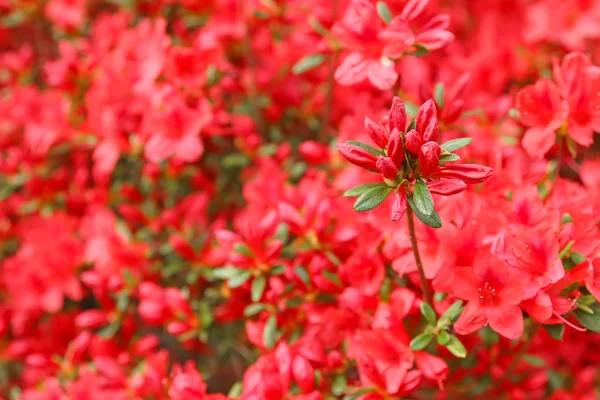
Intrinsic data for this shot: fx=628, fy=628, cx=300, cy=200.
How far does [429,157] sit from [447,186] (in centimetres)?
6

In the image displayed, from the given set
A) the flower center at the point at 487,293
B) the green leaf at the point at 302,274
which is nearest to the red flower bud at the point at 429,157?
the flower center at the point at 487,293

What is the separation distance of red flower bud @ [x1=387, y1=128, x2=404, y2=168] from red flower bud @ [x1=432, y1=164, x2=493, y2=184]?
62 millimetres

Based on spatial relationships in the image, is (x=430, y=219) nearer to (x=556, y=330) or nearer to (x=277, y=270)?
(x=556, y=330)

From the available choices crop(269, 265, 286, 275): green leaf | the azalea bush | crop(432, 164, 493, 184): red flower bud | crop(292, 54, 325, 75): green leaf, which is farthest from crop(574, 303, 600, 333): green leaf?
crop(292, 54, 325, 75): green leaf

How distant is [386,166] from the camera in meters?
0.90

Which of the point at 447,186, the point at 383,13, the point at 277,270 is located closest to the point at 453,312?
the point at 447,186

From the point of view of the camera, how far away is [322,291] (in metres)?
1.34

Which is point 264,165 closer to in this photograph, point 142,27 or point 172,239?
point 172,239

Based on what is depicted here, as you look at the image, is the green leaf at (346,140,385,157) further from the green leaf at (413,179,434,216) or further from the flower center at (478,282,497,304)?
the flower center at (478,282,497,304)

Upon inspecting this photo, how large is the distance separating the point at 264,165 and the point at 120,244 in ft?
1.44

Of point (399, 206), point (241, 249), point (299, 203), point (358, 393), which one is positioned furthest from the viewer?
point (299, 203)

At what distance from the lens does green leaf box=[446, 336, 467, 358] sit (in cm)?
107

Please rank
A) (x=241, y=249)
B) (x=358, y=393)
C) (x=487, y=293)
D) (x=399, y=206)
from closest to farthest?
1. (x=399, y=206)
2. (x=487, y=293)
3. (x=358, y=393)
4. (x=241, y=249)

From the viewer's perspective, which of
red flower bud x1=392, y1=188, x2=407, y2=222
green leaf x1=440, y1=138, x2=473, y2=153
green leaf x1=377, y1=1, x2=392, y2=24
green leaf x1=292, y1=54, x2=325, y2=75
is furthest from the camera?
green leaf x1=292, y1=54, x2=325, y2=75
